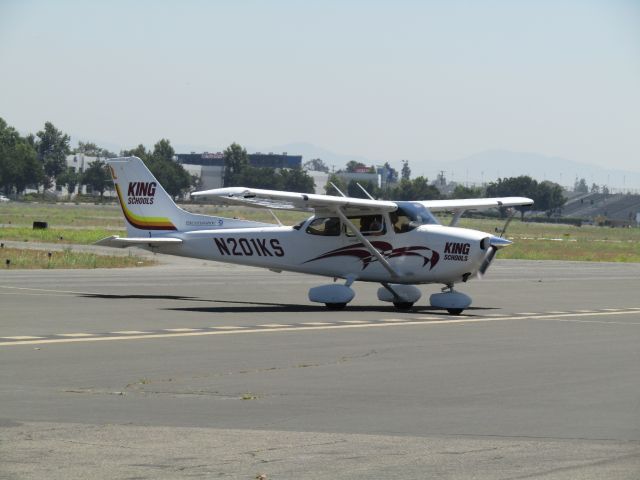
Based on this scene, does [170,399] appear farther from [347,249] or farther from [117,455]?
[347,249]

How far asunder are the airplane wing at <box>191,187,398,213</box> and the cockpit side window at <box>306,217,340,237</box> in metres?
0.33

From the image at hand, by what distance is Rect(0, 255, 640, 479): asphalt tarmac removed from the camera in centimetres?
949

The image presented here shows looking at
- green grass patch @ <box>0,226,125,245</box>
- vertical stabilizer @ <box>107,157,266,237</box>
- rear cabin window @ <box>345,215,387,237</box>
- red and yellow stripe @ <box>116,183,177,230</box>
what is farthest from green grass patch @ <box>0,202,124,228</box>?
rear cabin window @ <box>345,215,387,237</box>

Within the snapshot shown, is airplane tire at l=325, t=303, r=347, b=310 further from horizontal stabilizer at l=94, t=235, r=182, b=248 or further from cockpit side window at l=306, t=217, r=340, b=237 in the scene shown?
horizontal stabilizer at l=94, t=235, r=182, b=248

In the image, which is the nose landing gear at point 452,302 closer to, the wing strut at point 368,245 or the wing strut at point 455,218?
the wing strut at point 368,245

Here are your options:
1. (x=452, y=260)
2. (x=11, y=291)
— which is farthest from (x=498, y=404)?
(x=11, y=291)

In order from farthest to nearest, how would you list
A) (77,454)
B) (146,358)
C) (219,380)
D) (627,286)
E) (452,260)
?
1. (627,286)
2. (452,260)
3. (146,358)
4. (219,380)
5. (77,454)

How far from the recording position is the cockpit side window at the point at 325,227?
92.7ft

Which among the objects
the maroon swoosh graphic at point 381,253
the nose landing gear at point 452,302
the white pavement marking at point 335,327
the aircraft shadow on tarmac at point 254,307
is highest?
the maroon swoosh graphic at point 381,253

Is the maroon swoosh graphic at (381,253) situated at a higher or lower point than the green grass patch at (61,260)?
higher

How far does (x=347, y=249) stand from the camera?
28.1 meters

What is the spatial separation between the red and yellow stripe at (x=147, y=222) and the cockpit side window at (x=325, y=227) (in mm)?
3761

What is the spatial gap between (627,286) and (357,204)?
17.9 metres

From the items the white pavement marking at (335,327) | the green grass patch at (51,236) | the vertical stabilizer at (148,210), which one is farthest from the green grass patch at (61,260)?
the white pavement marking at (335,327)
